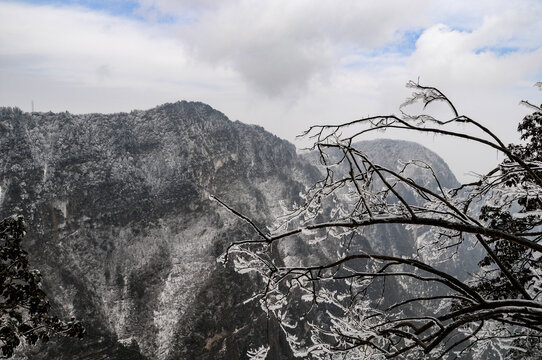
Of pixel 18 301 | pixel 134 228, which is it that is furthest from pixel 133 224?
pixel 18 301

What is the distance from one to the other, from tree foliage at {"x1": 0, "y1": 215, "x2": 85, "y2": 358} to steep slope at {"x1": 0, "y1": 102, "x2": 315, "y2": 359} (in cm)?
2321

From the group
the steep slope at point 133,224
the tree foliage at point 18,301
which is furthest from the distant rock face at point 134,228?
the tree foliage at point 18,301

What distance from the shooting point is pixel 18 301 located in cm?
471

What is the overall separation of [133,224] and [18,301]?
34.9 m

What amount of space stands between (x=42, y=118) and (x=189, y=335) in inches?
1261

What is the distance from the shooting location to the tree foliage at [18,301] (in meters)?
4.50

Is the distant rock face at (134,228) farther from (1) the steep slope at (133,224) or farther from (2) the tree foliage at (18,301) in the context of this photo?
(2) the tree foliage at (18,301)

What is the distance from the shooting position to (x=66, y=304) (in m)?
27.7

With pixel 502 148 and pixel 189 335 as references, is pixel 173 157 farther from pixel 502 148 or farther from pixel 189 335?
pixel 502 148

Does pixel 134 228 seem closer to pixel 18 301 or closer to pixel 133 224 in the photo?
pixel 133 224

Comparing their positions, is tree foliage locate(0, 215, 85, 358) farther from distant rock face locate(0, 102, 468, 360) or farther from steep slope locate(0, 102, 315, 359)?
steep slope locate(0, 102, 315, 359)

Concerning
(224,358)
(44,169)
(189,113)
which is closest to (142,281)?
(224,358)

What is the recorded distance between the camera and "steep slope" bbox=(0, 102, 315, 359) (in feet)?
94.4

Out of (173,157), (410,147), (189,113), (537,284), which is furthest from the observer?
(410,147)
